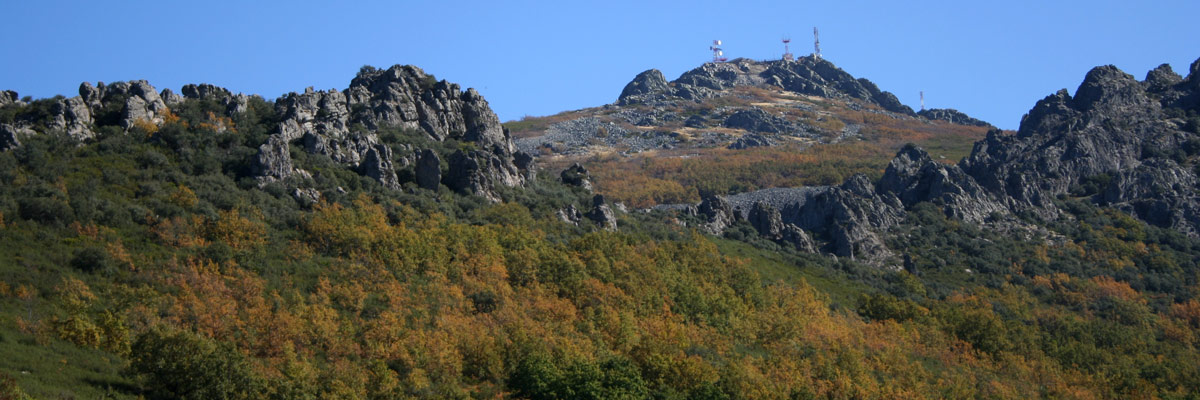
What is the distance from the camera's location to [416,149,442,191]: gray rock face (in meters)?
98.1

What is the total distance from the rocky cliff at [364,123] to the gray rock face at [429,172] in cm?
9

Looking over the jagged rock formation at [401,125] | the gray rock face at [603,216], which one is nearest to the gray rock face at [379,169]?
the jagged rock formation at [401,125]

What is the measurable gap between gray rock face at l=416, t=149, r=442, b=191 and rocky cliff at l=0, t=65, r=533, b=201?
0.29 ft

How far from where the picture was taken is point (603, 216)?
10556 centimetres

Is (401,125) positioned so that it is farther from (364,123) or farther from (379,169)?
(379,169)

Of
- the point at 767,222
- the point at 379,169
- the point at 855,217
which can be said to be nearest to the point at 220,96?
the point at 379,169

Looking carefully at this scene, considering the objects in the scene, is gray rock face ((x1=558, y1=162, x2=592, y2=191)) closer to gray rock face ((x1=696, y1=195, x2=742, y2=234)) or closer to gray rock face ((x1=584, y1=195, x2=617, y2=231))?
gray rock face ((x1=696, y1=195, x2=742, y2=234))

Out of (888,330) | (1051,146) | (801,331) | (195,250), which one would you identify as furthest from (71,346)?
(1051,146)

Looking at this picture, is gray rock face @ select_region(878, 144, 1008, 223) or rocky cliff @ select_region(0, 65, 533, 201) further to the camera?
gray rock face @ select_region(878, 144, 1008, 223)

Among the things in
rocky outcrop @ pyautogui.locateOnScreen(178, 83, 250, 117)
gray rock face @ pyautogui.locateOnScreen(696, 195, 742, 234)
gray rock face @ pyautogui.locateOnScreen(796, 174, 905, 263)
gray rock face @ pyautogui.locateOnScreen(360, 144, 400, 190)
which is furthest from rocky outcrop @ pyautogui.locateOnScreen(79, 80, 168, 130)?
gray rock face @ pyautogui.locateOnScreen(796, 174, 905, 263)

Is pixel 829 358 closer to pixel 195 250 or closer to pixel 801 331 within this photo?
pixel 801 331

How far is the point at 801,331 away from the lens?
85438 mm

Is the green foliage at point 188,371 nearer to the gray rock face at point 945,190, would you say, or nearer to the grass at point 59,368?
the grass at point 59,368

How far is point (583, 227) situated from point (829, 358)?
3011cm
